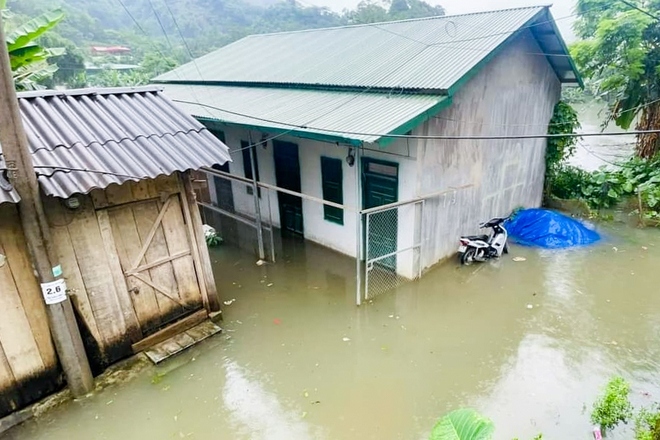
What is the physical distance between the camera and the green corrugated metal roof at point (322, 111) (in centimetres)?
547

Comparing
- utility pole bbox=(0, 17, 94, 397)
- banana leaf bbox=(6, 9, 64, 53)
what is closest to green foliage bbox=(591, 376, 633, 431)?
utility pole bbox=(0, 17, 94, 397)

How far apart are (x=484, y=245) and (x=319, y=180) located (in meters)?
3.32

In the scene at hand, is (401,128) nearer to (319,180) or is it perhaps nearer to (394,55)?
(319,180)

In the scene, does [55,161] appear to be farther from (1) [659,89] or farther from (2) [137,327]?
(1) [659,89]

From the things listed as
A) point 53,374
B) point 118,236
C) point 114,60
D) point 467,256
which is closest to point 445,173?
point 467,256

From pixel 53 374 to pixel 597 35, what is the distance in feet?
42.0

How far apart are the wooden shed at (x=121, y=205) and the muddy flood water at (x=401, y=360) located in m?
0.76

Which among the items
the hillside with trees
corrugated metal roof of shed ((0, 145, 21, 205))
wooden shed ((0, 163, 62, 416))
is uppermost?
the hillside with trees

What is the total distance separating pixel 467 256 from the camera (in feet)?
23.8

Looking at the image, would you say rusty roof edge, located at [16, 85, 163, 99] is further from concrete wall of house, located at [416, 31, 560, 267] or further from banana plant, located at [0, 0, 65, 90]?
concrete wall of house, located at [416, 31, 560, 267]

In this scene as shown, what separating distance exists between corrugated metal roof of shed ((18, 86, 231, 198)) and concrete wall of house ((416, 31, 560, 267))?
3.46 meters

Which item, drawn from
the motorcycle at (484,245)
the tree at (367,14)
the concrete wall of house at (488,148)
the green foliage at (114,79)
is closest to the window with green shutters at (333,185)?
the concrete wall of house at (488,148)

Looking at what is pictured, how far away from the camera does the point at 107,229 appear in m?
4.61

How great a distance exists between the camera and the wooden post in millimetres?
5195
